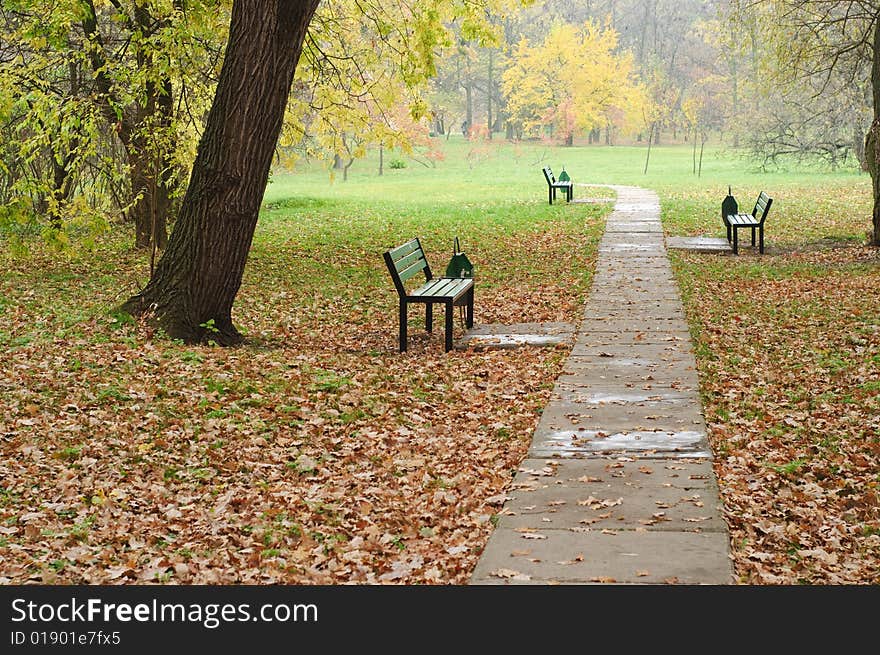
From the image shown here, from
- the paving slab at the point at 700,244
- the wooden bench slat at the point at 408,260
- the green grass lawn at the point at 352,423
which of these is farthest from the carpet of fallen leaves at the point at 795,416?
the paving slab at the point at 700,244

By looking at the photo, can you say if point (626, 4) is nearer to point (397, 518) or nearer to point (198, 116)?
point (198, 116)

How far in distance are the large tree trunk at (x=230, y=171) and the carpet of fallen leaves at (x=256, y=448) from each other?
0.50 m

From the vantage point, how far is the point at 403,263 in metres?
10.5

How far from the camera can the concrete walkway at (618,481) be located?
4953mm

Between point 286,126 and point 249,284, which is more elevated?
point 286,126

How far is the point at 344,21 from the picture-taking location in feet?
63.6

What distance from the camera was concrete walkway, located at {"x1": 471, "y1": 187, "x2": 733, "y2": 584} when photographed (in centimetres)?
495

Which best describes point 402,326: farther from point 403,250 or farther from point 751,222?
point 751,222

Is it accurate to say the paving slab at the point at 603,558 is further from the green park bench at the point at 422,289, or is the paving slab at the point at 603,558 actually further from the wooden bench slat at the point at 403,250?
the wooden bench slat at the point at 403,250

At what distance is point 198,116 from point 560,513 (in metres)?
11.9

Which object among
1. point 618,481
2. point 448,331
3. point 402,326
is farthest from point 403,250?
point 618,481

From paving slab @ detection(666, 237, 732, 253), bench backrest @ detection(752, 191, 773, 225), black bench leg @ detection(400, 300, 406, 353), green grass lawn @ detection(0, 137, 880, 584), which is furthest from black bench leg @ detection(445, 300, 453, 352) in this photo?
paving slab @ detection(666, 237, 732, 253)

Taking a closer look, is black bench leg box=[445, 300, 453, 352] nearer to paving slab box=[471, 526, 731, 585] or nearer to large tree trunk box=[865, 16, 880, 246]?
paving slab box=[471, 526, 731, 585]

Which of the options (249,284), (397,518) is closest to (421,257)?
(249,284)
